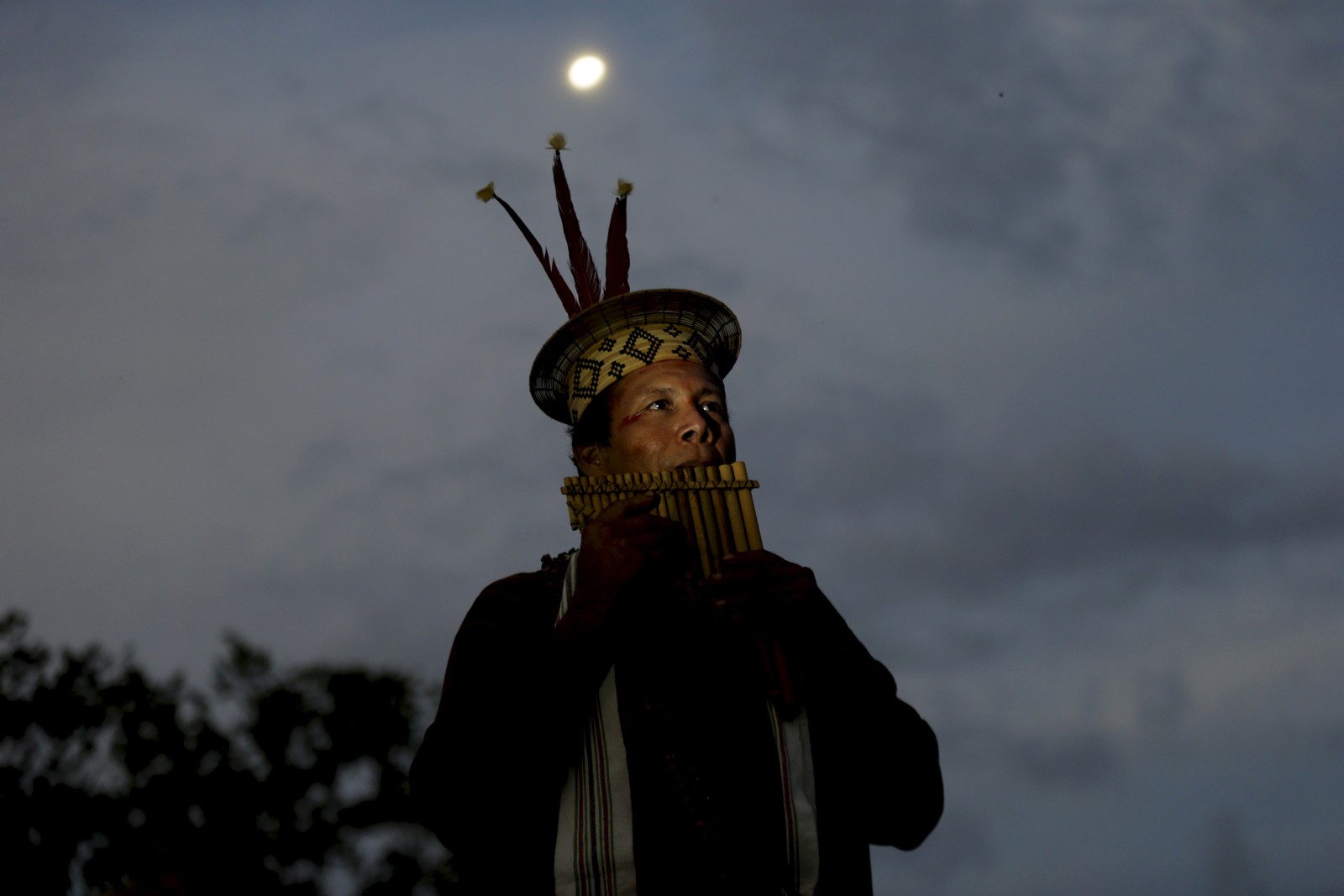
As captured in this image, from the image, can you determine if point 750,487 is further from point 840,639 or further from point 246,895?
point 246,895

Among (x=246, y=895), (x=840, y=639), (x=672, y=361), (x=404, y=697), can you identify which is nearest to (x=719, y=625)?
(x=840, y=639)

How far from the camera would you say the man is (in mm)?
2842

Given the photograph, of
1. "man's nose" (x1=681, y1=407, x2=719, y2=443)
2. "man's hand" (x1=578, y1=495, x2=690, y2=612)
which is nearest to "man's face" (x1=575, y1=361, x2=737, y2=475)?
"man's nose" (x1=681, y1=407, x2=719, y2=443)

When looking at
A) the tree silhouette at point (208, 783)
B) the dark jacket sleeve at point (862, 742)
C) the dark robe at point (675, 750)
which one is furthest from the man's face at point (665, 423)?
the tree silhouette at point (208, 783)

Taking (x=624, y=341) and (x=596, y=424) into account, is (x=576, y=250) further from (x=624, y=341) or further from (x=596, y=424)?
(x=596, y=424)

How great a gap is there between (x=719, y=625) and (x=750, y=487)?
15.2 inches

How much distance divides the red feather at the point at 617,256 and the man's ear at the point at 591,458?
1.92ft

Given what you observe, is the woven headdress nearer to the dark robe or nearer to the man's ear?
the man's ear

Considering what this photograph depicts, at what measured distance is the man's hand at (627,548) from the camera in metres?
3.05

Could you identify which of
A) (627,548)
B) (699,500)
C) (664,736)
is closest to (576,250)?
(699,500)

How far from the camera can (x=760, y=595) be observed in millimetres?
3137

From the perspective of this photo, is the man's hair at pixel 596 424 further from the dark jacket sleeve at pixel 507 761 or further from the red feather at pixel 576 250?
the dark jacket sleeve at pixel 507 761

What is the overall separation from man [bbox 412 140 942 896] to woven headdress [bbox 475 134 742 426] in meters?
0.41

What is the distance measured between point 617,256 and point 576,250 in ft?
0.45
